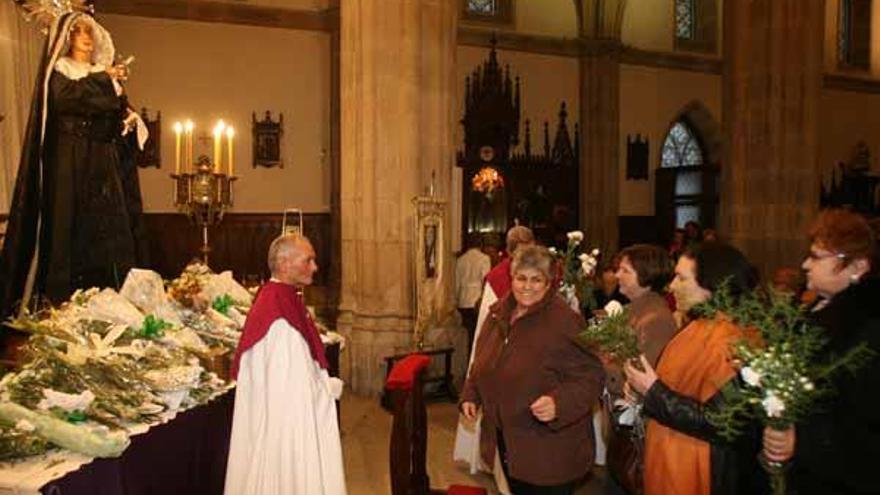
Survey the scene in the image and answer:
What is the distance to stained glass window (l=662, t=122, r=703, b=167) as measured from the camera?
68.3 ft

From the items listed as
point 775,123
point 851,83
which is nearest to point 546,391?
point 775,123

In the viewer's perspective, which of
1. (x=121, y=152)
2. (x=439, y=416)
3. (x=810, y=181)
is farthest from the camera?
(x=810, y=181)

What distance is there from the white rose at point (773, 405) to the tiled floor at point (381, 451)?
199 cm

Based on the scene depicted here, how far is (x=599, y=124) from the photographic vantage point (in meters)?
18.5

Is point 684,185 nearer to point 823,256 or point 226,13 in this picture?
point 226,13

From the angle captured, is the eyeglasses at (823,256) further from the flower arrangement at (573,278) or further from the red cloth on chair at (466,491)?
the flower arrangement at (573,278)

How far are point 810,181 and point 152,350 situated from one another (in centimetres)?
844

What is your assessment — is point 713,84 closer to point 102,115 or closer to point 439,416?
point 439,416

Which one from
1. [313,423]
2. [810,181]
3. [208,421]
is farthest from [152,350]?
[810,181]

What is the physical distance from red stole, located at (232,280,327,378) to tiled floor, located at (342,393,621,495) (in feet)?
6.05

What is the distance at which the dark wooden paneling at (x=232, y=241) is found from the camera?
1511cm

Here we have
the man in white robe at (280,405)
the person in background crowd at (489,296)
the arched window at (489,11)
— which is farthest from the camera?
the arched window at (489,11)

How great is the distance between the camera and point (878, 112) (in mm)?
22922

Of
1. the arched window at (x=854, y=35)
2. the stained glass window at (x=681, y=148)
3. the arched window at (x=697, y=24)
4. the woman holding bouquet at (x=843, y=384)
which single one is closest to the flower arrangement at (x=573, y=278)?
the woman holding bouquet at (x=843, y=384)
